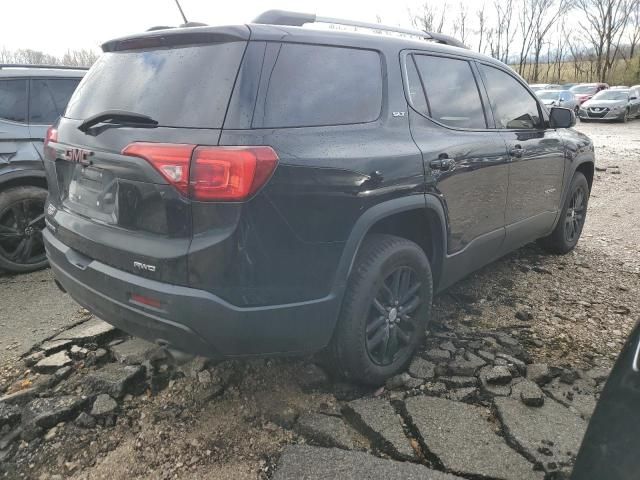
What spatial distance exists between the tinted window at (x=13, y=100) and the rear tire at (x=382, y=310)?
3.55 m

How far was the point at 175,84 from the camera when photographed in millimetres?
2205

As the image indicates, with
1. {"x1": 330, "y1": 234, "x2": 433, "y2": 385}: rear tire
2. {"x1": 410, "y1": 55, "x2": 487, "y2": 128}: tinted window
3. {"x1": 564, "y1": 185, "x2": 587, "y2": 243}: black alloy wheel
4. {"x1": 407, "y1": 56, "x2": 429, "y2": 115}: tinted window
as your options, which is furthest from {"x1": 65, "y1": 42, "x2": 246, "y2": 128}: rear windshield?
{"x1": 564, "y1": 185, "x2": 587, "y2": 243}: black alloy wheel

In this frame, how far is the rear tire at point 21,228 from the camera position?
14.1 ft

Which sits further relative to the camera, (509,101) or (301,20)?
(509,101)

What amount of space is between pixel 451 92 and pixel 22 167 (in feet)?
11.8

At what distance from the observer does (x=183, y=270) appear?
2.04m

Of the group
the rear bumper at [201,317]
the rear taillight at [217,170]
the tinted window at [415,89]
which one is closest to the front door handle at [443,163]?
the tinted window at [415,89]

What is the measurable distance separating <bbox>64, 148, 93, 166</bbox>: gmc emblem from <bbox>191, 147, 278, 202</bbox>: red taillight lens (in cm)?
69

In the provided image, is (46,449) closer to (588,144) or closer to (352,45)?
(352,45)

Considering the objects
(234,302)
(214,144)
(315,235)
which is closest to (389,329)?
(315,235)

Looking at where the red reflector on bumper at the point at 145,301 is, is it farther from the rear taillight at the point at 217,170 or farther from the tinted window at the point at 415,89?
the tinted window at the point at 415,89

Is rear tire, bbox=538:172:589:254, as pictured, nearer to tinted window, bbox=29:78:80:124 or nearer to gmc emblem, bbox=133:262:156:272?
gmc emblem, bbox=133:262:156:272

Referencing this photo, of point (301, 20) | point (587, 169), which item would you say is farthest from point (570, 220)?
point (301, 20)

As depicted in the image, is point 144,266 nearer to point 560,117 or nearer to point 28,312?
point 28,312
